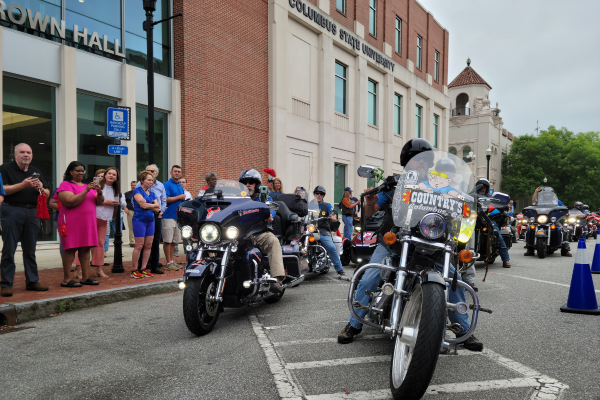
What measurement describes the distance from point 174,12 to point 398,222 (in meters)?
13.4

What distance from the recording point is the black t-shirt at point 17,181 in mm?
6023

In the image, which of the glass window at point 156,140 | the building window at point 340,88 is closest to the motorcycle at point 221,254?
the glass window at point 156,140

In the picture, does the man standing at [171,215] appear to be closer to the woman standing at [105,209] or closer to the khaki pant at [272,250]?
the woman standing at [105,209]

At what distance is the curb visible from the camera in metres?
5.48

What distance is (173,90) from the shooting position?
1438cm

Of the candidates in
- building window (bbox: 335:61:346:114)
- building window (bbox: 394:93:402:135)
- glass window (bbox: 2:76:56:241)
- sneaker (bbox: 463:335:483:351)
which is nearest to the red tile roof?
building window (bbox: 394:93:402:135)

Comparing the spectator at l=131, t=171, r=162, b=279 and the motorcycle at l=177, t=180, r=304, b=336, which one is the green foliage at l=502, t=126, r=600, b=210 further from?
the motorcycle at l=177, t=180, r=304, b=336

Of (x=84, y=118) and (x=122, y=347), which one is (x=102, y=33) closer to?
(x=84, y=118)

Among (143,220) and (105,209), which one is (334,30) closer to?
(143,220)

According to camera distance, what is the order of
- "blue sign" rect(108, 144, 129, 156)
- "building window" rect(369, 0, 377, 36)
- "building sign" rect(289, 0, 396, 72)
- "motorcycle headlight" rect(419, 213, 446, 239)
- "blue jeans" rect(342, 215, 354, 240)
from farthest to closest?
"building window" rect(369, 0, 377, 36)
"building sign" rect(289, 0, 396, 72)
"blue jeans" rect(342, 215, 354, 240)
"blue sign" rect(108, 144, 129, 156)
"motorcycle headlight" rect(419, 213, 446, 239)

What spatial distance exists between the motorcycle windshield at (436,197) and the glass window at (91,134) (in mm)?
10394

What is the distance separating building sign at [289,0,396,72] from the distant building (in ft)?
81.0

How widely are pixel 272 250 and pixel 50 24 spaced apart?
963 centimetres

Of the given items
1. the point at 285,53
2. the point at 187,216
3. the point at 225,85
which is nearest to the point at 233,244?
the point at 187,216
